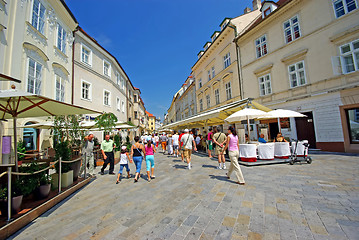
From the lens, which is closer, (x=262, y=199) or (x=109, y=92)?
(x=262, y=199)

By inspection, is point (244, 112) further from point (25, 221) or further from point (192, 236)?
point (25, 221)

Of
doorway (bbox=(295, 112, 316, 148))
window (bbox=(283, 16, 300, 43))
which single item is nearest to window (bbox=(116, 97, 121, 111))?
window (bbox=(283, 16, 300, 43))

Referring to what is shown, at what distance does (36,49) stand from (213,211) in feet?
39.1

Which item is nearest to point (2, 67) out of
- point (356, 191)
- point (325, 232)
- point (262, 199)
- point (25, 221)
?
point (25, 221)

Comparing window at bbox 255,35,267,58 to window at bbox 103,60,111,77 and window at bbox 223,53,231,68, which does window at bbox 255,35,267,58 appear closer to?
window at bbox 223,53,231,68

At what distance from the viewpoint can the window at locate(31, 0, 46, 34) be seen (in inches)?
352

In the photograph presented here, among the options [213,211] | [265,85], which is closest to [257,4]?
Result: [265,85]

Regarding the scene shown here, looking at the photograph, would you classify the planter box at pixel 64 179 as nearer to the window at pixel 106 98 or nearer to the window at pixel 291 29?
the window at pixel 106 98

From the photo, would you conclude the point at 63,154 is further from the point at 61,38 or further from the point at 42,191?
the point at 61,38

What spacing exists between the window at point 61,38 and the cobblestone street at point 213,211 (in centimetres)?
1142

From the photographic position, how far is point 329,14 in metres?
9.97

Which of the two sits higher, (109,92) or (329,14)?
(329,14)

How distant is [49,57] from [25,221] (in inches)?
422

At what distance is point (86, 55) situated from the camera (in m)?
14.7
